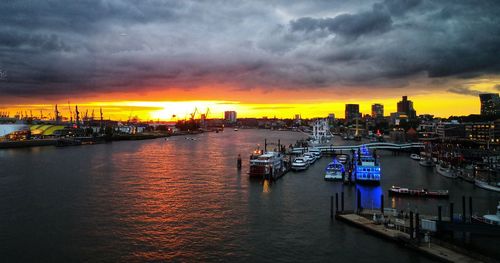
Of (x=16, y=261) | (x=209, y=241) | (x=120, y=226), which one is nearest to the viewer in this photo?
(x=16, y=261)

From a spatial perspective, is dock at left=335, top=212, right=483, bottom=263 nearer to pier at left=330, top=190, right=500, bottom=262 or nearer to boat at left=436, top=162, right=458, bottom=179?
pier at left=330, top=190, right=500, bottom=262

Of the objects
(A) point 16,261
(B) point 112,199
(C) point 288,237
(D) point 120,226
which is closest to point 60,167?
(B) point 112,199

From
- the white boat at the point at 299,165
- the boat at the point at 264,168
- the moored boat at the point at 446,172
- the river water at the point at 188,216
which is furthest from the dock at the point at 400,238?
the white boat at the point at 299,165

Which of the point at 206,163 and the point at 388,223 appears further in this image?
the point at 206,163

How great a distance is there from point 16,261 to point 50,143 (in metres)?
59.0

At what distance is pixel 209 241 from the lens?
13648 millimetres

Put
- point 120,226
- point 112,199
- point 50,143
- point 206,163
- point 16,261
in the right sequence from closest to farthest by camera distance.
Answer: point 16,261, point 120,226, point 112,199, point 206,163, point 50,143

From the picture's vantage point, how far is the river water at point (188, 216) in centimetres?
1258

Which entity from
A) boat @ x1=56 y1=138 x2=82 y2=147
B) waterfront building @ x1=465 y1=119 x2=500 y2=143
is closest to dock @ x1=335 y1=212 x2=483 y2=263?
waterfront building @ x1=465 y1=119 x2=500 y2=143

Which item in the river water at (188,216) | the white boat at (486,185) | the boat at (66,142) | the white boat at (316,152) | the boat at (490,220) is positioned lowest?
the river water at (188,216)

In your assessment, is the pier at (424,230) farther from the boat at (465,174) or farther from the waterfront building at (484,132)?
the waterfront building at (484,132)

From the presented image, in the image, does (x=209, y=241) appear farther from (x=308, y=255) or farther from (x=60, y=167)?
(x=60, y=167)

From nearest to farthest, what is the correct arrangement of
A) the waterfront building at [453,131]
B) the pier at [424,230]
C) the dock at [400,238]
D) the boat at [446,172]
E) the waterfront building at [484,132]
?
1. the dock at [400,238]
2. the pier at [424,230]
3. the boat at [446,172]
4. the waterfront building at [484,132]
5. the waterfront building at [453,131]

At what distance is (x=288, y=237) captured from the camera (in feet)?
46.1
